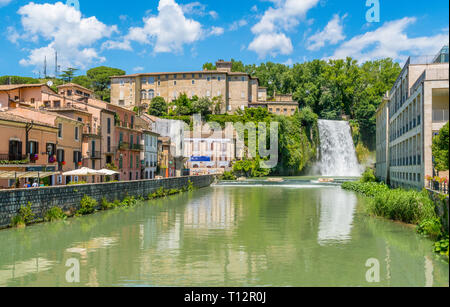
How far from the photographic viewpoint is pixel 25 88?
40.5m

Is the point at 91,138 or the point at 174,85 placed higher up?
the point at 174,85

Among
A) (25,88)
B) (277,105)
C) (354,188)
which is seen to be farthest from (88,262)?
(277,105)

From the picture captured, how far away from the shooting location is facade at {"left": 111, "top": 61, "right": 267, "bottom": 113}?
93.2m

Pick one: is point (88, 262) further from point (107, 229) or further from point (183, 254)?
point (107, 229)

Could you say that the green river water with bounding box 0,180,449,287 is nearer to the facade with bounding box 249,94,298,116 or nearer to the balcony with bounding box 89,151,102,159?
the balcony with bounding box 89,151,102,159

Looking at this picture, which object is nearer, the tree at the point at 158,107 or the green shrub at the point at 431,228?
the green shrub at the point at 431,228

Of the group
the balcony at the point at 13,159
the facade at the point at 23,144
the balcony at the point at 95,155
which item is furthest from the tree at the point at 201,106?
the balcony at the point at 13,159

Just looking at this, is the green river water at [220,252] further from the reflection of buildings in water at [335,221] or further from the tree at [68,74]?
the tree at [68,74]

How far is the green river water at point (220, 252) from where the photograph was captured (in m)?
11.4

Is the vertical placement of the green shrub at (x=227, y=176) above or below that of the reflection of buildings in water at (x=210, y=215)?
above

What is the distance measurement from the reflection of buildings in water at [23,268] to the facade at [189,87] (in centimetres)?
7880

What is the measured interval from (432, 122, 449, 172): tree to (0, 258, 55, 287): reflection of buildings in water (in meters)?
16.1

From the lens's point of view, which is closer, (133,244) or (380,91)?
(133,244)
